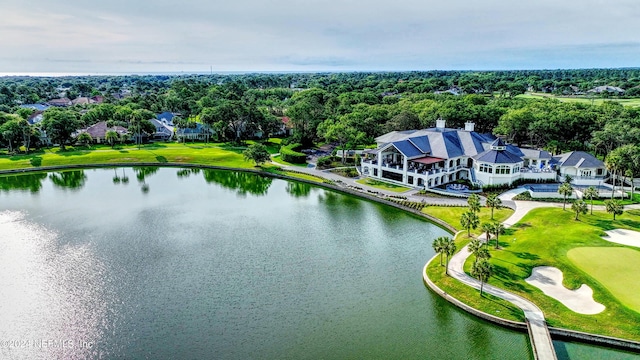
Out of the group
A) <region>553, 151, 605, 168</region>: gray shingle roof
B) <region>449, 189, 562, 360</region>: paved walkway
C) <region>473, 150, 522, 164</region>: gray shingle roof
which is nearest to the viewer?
<region>449, 189, 562, 360</region>: paved walkway

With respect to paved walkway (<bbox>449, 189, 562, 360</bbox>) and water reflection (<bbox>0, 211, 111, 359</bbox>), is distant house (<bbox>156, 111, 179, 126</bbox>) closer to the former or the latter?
water reflection (<bbox>0, 211, 111, 359</bbox>)

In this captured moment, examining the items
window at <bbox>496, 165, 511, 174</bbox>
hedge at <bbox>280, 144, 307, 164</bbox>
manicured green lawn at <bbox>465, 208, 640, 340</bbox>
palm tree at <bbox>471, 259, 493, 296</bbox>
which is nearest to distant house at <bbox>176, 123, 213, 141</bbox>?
hedge at <bbox>280, 144, 307, 164</bbox>

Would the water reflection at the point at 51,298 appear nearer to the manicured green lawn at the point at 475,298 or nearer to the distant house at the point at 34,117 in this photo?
the manicured green lawn at the point at 475,298

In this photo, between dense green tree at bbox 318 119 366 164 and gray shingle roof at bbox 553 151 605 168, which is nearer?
gray shingle roof at bbox 553 151 605 168

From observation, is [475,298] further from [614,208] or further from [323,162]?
[323,162]

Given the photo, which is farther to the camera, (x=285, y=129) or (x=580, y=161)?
(x=285, y=129)

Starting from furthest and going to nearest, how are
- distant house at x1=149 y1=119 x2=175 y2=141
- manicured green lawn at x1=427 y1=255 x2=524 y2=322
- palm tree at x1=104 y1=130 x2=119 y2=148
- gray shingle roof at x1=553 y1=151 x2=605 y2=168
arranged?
distant house at x1=149 y1=119 x2=175 y2=141 < palm tree at x1=104 y1=130 x2=119 y2=148 < gray shingle roof at x1=553 y1=151 x2=605 y2=168 < manicured green lawn at x1=427 y1=255 x2=524 y2=322

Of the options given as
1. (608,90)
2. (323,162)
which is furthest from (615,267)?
(608,90)
